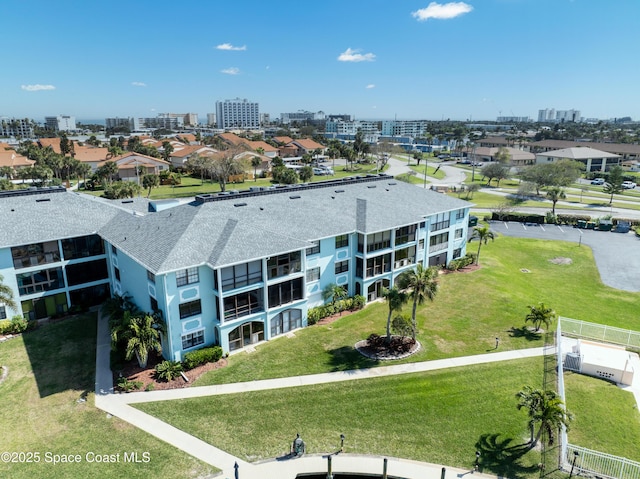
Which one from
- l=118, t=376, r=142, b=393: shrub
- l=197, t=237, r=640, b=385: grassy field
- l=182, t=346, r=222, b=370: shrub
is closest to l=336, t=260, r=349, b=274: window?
l=197, t=237, r=640, b=385: grassy field

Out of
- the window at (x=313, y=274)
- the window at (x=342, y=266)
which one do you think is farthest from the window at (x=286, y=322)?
the window at (x=342, y=266)

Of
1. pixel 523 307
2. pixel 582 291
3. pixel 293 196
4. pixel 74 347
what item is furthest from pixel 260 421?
pixel 582 291

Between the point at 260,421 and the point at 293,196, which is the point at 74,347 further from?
the point at 293,196

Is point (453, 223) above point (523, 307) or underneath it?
above

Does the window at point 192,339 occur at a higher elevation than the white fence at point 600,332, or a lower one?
higher

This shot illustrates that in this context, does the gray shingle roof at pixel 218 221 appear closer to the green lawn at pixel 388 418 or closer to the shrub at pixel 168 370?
the shrub at pixel 168 370
